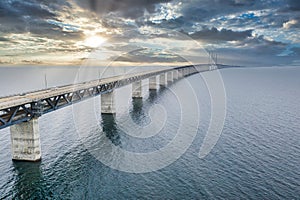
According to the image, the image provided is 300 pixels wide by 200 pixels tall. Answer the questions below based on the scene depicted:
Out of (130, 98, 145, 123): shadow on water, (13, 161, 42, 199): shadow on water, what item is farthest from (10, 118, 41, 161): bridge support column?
(130, 98, 145, 123): shadow on water

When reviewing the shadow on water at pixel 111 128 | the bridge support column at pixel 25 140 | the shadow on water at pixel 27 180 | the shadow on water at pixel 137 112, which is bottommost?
the shadow on water at pixel 27 180

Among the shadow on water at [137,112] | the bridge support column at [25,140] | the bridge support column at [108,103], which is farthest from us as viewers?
the bridge support column at [108,103]

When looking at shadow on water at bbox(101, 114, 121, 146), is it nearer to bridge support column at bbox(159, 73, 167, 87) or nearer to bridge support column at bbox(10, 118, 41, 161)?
bridge support column at bbox(10, 118, 41, 161)

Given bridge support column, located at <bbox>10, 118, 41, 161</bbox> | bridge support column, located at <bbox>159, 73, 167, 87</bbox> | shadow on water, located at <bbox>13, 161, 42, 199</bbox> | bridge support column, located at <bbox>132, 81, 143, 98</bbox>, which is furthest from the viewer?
bridge support column, located at <bbox>159, 73, 167, 87</bbox>

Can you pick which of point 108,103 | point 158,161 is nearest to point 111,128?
point 108,103

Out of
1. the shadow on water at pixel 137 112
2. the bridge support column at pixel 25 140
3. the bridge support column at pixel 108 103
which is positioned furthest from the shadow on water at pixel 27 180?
the bridge support column at pixel 108 103

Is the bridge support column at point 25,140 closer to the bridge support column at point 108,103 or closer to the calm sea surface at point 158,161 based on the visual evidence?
the calm sea surface at point 158,161
